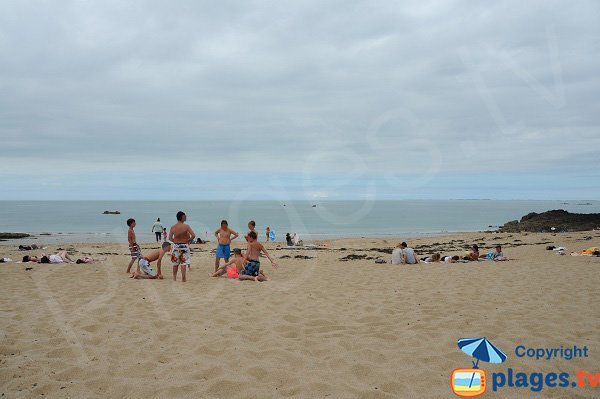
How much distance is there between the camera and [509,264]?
13047mm

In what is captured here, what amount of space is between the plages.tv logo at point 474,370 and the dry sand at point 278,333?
127 millimetres

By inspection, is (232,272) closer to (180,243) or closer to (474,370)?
(180,243)

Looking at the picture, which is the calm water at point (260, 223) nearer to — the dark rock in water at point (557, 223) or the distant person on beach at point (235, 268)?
the dark rock in water at point (557, 223)

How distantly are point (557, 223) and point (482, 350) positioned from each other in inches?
1372

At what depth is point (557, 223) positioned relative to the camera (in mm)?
33719

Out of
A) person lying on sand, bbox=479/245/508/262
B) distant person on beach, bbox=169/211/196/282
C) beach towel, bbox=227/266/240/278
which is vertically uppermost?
distant person on beach, bbox=169/211/196/282

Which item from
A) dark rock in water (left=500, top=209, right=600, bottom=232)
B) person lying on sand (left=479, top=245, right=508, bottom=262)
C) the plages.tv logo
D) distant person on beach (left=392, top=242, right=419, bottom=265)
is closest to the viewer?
the plages.tv logo

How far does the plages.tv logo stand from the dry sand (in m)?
0.13

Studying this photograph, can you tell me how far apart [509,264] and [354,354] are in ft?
33.8

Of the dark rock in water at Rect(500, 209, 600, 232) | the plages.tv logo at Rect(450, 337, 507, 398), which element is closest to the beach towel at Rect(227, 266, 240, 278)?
the plages.tv logo at Rect(450, 337, 507, 398)

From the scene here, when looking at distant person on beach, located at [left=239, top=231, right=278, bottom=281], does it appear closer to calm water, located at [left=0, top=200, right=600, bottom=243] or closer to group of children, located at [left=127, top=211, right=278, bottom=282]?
group of children, located at [left=127, top=211, right=278, bottom=282]

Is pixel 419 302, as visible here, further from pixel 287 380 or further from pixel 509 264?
pixel 509 264

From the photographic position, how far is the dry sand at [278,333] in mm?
3998

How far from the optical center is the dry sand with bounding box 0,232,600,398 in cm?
400
